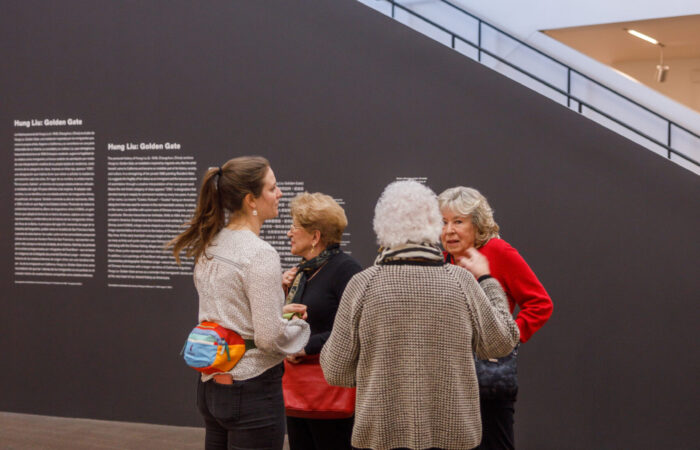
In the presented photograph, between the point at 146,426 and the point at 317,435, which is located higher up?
the point at 317,435

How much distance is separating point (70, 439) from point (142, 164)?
205 cm

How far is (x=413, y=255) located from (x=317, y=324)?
33.0 inches

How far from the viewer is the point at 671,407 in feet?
13.5

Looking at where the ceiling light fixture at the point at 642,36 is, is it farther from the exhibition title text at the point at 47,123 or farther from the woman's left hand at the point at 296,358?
the woman's left hand at the point at 296,358

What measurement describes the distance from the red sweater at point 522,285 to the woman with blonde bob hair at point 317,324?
580 millimetres

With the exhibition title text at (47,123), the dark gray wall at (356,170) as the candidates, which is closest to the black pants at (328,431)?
the dark gray wall at (356,170)

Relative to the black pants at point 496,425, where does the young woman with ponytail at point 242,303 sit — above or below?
above

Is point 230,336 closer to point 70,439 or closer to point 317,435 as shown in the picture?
point 317,435

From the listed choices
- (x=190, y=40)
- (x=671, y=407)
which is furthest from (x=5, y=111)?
(x=671, y=407)

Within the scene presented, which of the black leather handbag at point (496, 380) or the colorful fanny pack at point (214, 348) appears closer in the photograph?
the colorful fanny pack at point (214, 348)

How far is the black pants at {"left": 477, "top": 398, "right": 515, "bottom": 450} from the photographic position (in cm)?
247

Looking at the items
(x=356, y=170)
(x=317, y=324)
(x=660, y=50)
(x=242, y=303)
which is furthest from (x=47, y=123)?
(x=660, y=50)

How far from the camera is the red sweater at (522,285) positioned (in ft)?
8.61

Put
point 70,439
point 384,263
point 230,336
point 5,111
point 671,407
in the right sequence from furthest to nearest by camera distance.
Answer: point 5,111, point 70,439, point 671,407, point 230,336, point 384,263
